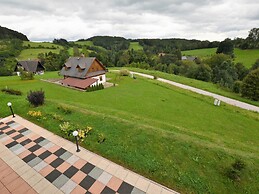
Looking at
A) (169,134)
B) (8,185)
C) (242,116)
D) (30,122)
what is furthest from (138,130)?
(242,116)

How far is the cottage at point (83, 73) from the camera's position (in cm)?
2988

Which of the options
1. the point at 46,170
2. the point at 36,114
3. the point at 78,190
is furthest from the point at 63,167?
the point at 36,114

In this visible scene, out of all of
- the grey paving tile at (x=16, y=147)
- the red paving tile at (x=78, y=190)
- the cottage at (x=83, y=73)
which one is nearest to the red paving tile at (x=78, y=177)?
the red paving tile at (x=78, y=190)

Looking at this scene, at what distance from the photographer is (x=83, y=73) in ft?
105

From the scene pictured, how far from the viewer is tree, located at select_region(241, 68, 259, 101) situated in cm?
2539

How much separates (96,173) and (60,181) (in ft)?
4.38

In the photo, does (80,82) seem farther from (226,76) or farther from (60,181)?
(226,76)

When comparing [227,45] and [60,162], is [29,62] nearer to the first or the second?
[60,162]

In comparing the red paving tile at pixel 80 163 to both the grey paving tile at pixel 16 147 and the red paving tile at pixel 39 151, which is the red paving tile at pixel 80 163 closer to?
the red paving tile at pixel 39 151

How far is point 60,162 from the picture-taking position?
22.2 feet

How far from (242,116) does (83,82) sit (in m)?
25.3

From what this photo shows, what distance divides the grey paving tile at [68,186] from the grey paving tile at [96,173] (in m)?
0.70

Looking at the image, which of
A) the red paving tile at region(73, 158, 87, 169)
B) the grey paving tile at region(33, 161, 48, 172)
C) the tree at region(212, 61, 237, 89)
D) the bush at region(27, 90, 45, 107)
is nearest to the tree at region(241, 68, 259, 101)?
the tree at region(212, 61, 237, 89)

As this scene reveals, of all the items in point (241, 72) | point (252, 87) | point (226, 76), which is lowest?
point (241, 72)
